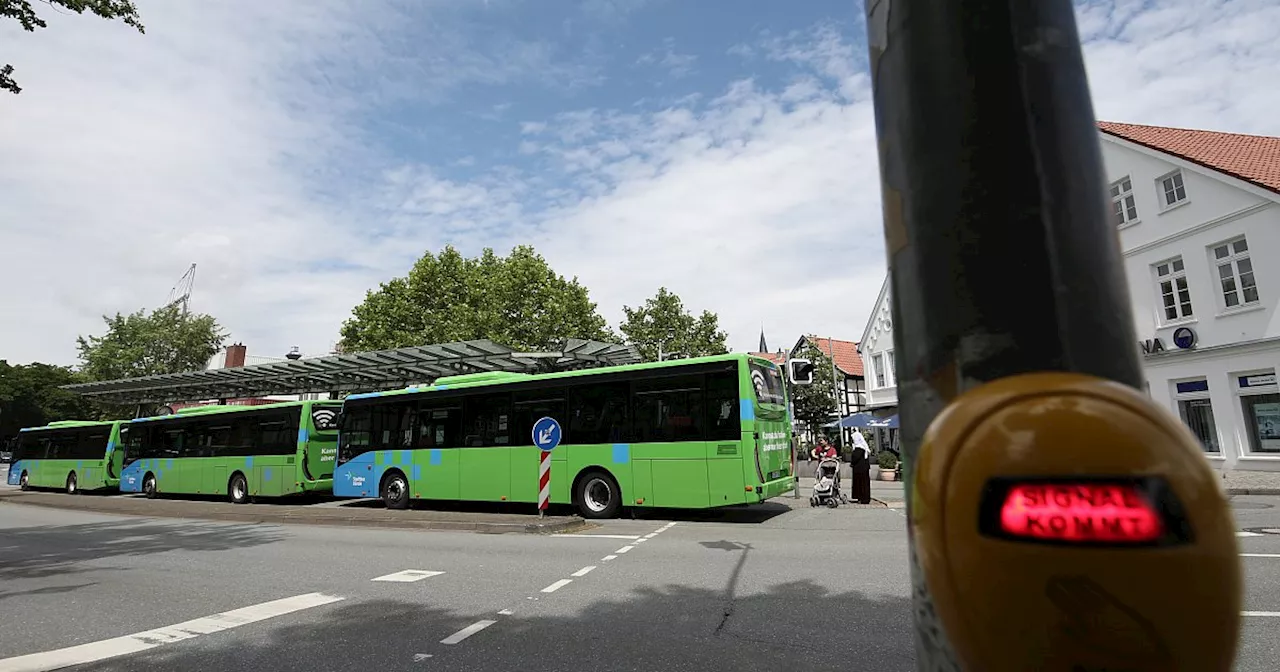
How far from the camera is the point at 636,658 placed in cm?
477

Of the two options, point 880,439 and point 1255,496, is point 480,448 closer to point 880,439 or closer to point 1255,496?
point 1255,496

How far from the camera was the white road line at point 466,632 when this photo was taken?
5348 mm

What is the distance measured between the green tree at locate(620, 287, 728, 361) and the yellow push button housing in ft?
136

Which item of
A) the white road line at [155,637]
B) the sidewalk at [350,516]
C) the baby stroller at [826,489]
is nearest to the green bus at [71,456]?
the sidewalk at [350,516]

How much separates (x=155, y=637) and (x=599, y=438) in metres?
8.56

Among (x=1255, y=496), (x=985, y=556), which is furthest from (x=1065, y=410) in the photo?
(x=1255, y=496)

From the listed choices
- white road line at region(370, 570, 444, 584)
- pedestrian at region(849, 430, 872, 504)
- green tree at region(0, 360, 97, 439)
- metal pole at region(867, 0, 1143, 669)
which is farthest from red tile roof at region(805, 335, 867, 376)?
green tree at region(0, 360, 97, 439)

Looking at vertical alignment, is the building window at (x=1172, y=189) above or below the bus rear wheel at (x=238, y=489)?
above

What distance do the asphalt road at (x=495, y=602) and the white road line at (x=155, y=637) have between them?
2 cm

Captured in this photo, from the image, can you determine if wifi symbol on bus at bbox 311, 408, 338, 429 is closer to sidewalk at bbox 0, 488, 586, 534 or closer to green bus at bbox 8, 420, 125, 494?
sidewalk at bbox 0, 488, 586, 534

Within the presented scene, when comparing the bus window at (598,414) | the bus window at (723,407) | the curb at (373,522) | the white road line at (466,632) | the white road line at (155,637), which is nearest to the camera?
the white road line at (155,637)

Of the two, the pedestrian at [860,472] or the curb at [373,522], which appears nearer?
the curb at [373,522]

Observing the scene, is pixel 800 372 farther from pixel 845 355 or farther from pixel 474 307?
pixel 845 355

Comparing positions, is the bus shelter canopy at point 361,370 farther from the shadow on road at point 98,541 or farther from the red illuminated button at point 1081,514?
the red illuminated button at point 1081,514
